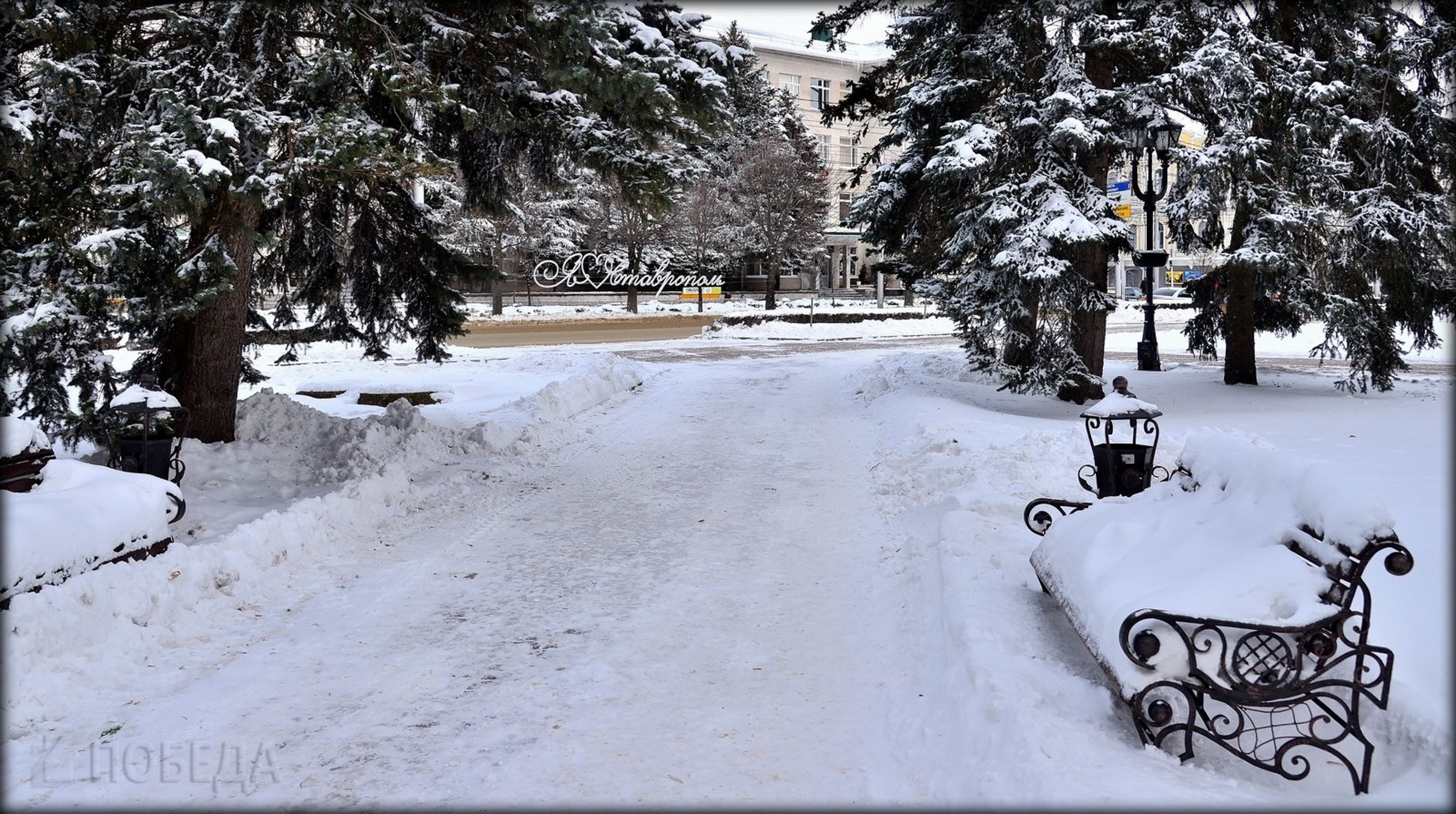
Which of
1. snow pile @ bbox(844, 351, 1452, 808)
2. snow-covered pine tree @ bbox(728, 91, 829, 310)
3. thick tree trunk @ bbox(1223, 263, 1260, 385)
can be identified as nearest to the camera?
snow pile @ bbox(844, 351, 1452, 808)

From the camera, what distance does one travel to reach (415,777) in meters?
3.94

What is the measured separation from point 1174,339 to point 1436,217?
53.8 feet

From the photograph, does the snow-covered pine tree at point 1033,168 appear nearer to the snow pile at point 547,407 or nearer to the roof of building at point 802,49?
the snow pile at point 547,407

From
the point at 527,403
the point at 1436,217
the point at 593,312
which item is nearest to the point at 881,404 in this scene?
the point at 527,403

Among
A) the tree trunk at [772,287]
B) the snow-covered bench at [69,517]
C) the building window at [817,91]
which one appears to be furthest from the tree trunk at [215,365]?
the building window at [817,91]

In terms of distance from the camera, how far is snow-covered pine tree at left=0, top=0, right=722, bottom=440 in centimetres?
788

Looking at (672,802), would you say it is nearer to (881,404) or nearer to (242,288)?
(242,288)

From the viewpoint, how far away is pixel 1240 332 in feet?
56.1

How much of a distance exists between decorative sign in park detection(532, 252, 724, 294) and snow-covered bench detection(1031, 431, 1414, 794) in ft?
149

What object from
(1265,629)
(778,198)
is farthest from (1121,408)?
(778,198)

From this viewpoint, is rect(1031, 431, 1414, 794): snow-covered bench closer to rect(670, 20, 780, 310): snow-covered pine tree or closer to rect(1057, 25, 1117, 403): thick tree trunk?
rect(1057, 25, 1117, 403): thick tree trunk

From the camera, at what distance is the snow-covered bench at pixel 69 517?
5090mm

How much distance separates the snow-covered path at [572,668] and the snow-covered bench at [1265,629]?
115 cm

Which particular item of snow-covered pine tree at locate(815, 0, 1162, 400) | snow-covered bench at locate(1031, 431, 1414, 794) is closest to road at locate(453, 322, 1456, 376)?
snow-covered pine tree at locate(815, 0, 1162, 400)
